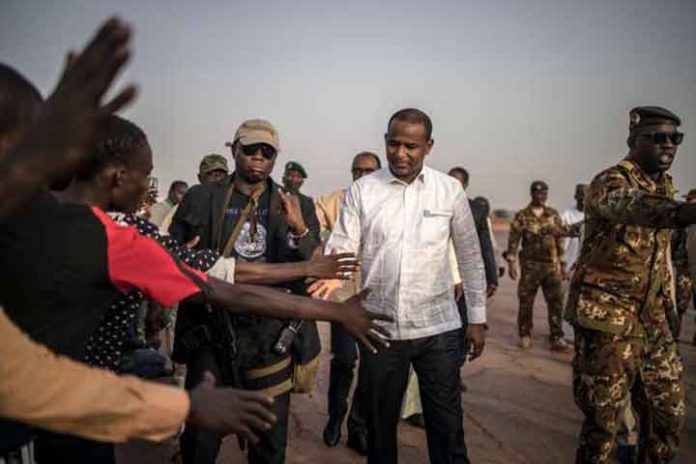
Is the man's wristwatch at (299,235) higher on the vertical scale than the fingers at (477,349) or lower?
higher

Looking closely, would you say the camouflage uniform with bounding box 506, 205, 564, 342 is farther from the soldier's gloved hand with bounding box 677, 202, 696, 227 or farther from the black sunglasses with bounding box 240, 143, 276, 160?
the black sunglasses with bounding box 240, 143, 276, 160

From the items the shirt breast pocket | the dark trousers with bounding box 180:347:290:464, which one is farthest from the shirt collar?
the dark trousers with bounding box 180:347:290:464

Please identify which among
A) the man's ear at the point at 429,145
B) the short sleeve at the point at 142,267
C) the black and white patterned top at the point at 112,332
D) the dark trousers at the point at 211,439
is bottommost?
the dark trousers at the point at 211,439

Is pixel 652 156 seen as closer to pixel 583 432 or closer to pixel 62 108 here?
pixel 583 432

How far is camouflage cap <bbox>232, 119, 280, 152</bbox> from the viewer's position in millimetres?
3146

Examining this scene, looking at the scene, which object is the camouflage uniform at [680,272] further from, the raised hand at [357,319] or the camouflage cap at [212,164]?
the camouflage cap at [212,164]

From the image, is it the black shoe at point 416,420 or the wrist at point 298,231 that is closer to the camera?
the wrist at point 298,231

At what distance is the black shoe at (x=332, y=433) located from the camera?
4262mm

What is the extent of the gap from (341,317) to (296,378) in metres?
1.23

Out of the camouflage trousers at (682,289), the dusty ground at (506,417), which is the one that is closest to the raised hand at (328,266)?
the dusty ground at (506,417)

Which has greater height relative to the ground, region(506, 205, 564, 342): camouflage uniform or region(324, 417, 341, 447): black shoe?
region(506, 205, 564, 342): camouflage uniform

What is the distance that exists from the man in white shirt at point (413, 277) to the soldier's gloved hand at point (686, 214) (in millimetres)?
1049

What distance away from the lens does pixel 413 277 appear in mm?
3121

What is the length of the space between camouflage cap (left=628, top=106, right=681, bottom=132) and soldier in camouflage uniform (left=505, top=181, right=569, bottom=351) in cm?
456
